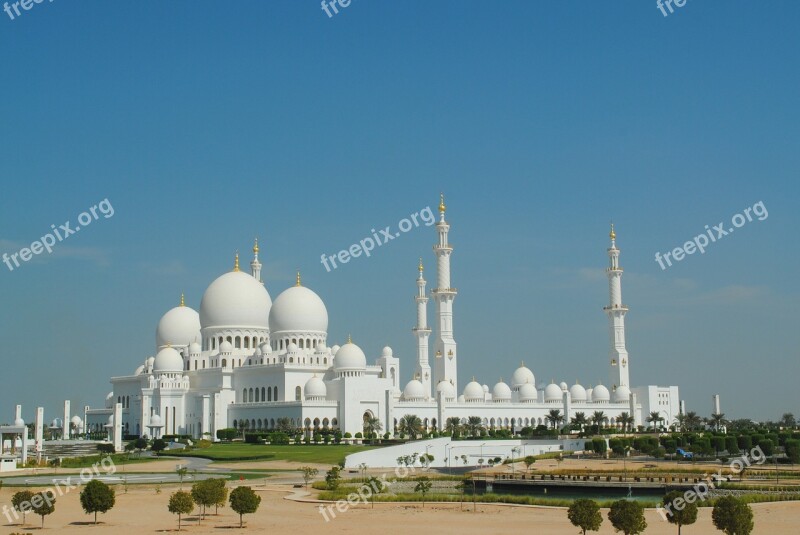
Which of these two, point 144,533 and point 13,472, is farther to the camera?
point 13,472

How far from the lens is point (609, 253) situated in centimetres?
8844

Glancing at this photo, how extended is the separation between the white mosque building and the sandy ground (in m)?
33.7

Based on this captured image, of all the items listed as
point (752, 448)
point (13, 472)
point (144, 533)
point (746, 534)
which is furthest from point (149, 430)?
point (746, 534)

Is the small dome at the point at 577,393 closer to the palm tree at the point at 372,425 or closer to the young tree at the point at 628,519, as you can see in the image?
the palm tree at the point at 372,425

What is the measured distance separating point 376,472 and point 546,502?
15856 millimetres

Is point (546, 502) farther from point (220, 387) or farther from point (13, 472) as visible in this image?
point (220, 387)

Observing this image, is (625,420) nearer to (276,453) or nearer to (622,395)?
(622,395)

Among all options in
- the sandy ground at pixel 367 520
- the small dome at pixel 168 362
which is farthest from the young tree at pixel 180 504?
the small dome at pixel 168 362

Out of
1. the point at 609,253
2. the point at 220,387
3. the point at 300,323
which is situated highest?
the point at 609,253

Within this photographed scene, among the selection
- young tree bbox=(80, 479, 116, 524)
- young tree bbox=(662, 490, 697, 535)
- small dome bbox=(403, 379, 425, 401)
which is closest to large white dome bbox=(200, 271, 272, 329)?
small dome bbox=(403, 379, 425, 401)

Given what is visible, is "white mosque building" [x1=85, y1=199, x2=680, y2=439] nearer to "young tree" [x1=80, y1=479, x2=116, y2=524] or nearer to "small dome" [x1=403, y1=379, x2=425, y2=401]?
"small dome" [x1=403, y1=379, x2=425, y2=401]

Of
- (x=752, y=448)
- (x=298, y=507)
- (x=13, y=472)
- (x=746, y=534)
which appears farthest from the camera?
(x=752, y=448)

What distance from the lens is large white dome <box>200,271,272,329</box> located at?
7762 centimetres

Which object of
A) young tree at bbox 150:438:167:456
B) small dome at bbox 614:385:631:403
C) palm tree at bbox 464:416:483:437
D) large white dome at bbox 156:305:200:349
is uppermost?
large white dome at bbox 156:305:200:349
